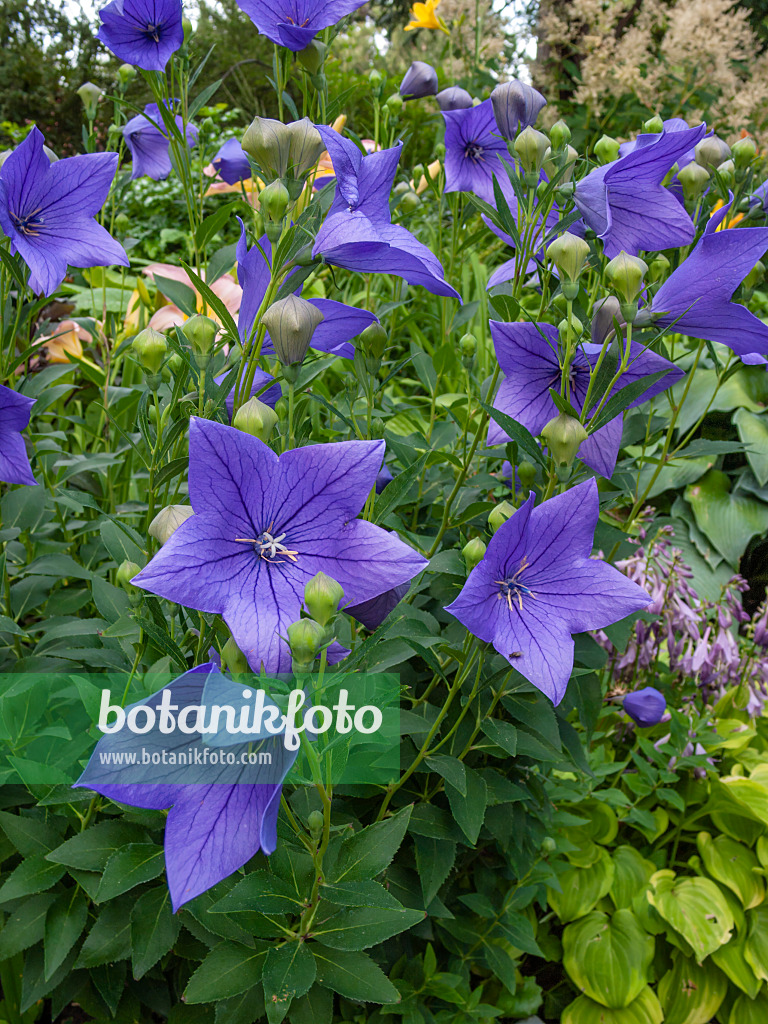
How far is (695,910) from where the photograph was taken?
78.6 inches

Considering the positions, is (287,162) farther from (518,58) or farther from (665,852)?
(518,58)

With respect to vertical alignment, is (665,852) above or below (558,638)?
below

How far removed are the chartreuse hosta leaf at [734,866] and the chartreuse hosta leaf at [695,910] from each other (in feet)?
0.20

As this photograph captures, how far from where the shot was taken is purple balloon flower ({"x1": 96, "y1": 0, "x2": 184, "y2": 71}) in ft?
4.60

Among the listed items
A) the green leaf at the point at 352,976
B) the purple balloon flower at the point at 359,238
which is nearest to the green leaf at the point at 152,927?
the green leaf at the point at 352,976

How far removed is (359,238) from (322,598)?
0.46 meters

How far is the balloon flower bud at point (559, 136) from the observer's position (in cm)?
115

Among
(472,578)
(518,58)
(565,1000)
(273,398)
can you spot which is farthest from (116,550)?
(518,58)

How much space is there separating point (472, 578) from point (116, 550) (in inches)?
23.5

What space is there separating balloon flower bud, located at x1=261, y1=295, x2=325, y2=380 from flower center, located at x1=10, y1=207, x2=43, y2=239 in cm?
67

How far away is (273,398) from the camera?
3.46 feet

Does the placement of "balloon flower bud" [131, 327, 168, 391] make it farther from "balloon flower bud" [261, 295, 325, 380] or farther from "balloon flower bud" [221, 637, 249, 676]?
"balloon flower bud" [221, 637, 249, 676]

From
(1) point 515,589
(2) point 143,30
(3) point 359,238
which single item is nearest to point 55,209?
(2) point 143,30

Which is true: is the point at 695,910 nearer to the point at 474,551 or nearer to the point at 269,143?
the point at 474,551
